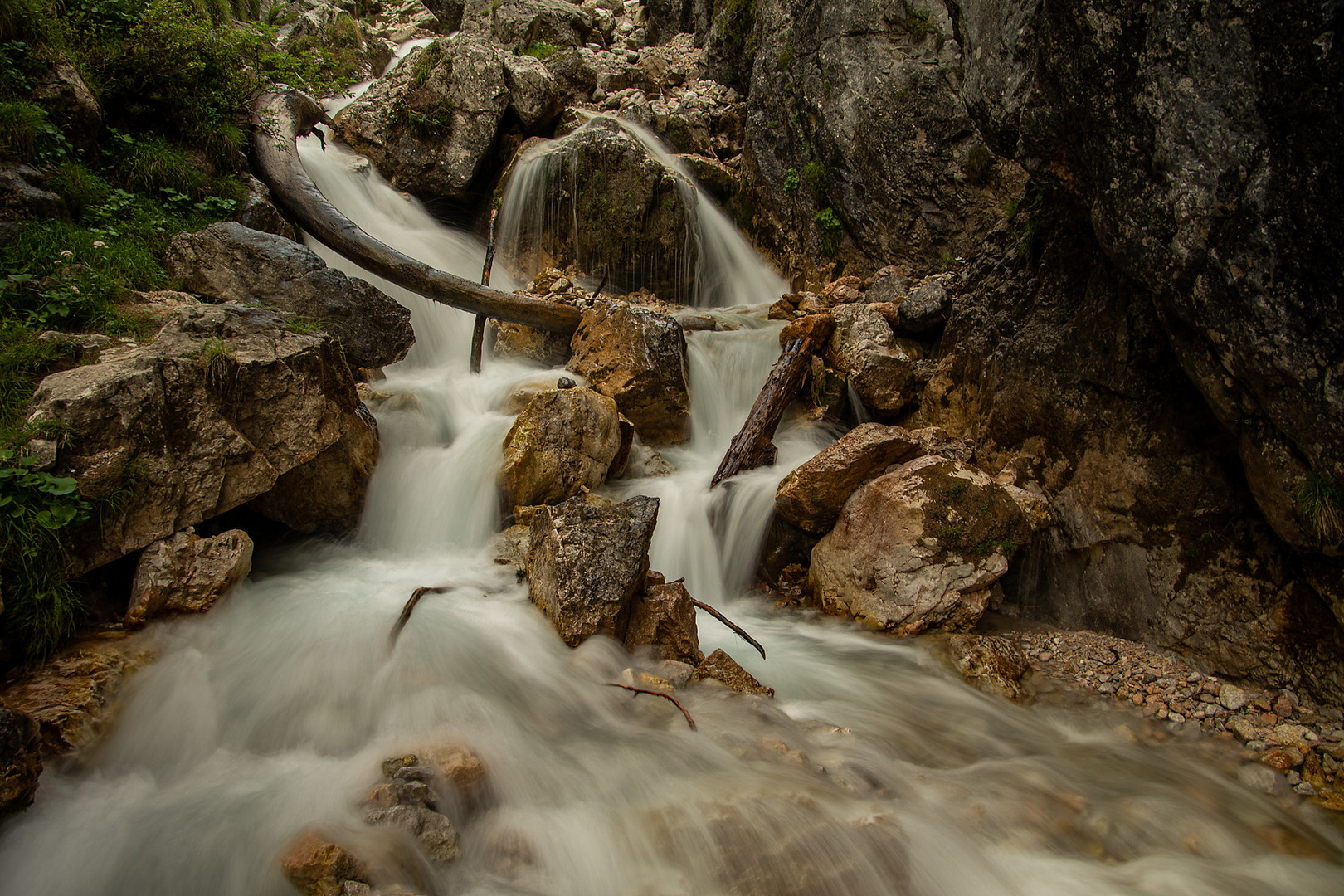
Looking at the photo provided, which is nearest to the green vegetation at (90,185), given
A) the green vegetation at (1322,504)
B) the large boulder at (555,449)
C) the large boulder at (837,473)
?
the large boulder at (555,449)

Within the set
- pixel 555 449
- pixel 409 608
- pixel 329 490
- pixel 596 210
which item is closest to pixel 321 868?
pixel 409 608

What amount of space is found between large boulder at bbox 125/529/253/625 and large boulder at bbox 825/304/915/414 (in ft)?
18.7

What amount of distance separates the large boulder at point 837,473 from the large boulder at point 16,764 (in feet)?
14.7

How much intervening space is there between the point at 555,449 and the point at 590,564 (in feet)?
5.98

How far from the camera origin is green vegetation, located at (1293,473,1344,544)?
9.55ft

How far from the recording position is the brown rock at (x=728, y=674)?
11.2 feet

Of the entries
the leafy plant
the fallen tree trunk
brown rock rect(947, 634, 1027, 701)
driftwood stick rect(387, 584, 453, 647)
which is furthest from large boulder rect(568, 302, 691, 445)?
the leafy plant

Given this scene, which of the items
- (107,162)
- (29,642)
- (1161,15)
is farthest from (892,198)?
(29,642)

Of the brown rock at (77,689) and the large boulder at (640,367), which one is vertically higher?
the large boulder at (640,367)

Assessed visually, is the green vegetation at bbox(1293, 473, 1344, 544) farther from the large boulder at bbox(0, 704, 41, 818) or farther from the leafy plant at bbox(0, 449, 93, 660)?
the leafy plant at bbox(0, 449, 93, 660)

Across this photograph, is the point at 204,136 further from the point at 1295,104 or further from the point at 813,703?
the point at 1295,104

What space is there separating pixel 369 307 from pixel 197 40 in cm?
407

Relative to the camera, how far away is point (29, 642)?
8.86 feet

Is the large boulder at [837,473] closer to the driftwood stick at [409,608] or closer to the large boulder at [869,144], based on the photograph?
the driftwood stick at [409,608]
